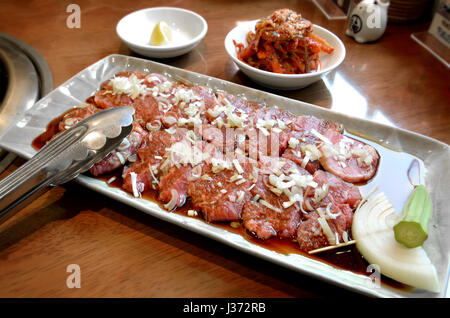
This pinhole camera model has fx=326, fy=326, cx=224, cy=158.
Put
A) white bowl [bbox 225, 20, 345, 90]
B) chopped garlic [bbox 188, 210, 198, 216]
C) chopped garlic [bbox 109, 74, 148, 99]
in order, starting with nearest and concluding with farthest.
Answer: chopped garlic [bbox 188, 210, 198, 216] → chopped garlic [bbox 109, 74, 148, 99] → white bowl [bbox 225, 20, 345, 90]

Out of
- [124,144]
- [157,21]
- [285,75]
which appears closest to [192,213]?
[124,144]

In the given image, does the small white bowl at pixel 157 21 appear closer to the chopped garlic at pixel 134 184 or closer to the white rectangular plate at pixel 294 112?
the white rectangular plate at pixel 294 112

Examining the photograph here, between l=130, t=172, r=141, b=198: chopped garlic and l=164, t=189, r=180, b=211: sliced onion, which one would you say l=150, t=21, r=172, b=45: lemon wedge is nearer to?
l=130, t=172, r=141, b=198: chopped garlic

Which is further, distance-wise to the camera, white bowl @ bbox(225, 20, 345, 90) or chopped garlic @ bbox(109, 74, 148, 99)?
white bowl @ bbox(225, 20, 345, 90)

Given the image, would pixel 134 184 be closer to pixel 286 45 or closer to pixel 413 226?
pixel 413 226

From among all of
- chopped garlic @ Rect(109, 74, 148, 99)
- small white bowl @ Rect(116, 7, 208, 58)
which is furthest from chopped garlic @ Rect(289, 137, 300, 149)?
small white bowl @ Rect(116, 7, 208, 58)
